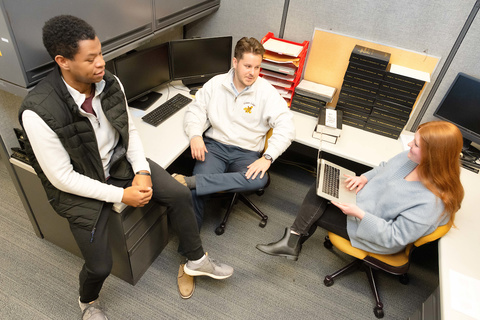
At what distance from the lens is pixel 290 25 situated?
217cm

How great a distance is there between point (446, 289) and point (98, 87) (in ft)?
4.91

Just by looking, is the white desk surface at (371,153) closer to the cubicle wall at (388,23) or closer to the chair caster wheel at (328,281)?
the cubicle wall at (388,23)

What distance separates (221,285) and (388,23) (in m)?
1.78

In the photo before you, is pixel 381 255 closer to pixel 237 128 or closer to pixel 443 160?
pixel 443 160

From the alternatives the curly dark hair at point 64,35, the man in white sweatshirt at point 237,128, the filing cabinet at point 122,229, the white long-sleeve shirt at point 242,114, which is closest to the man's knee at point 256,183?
the man in white sweatshirt at point 237,128

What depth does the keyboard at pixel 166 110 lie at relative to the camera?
72.4 inches

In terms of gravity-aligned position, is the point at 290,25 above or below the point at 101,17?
below

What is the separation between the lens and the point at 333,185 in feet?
5.39

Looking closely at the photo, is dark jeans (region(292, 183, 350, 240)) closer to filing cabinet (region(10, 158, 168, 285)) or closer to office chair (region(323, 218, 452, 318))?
office chair (region(323, 218, 452, 318))

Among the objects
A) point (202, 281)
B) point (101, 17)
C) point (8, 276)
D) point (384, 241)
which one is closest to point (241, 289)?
point (202, 281)

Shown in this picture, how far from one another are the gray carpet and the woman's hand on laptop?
1.85 feet

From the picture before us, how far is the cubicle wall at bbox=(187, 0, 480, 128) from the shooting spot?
5.86 feet

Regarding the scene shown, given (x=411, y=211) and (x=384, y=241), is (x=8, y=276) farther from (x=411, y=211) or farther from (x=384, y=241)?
(x=411, y=211)

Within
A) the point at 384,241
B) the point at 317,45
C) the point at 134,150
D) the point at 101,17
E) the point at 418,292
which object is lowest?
the point at 418,292
